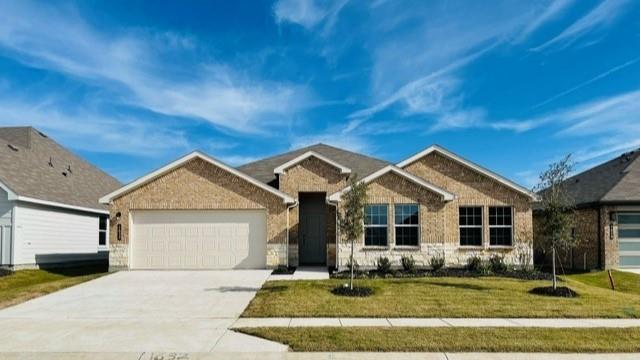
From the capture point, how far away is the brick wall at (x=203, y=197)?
722 inches

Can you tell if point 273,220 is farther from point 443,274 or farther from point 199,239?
point 443,274

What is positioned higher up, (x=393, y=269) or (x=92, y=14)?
(x=92, y=14)

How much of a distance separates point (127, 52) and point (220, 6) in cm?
364

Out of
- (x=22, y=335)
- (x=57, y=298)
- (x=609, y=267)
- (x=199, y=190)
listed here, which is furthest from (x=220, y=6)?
(x=609, y=267)

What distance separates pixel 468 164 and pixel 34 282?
17.5m

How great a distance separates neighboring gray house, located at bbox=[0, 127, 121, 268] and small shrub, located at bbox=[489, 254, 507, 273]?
18673 mm

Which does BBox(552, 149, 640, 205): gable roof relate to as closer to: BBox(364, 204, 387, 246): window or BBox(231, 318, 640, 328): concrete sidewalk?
BBox(364, 204, 387, 246): window

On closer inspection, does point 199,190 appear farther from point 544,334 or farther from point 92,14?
point 544,334

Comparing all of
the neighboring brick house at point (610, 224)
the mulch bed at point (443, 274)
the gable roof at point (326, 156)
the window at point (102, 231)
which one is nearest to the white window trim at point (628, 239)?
the neighboring brick house at point (610, 224)

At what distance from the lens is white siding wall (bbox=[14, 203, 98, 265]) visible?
18812 millimetres

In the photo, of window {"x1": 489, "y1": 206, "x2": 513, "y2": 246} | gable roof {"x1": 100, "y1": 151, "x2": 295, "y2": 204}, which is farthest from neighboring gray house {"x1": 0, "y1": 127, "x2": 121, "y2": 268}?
window {"x1": 489, "y1": 206, "x2": 513, "y2": 246}

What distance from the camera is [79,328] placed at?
9062mm

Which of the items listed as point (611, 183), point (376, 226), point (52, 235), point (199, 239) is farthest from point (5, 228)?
point (611, 183)

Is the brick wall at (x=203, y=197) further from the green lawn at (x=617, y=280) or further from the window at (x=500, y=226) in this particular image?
the green lawn at (x=617, y=280)
